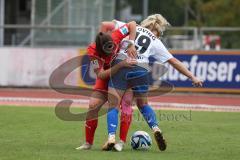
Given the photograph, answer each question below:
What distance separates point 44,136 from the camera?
12094 mm

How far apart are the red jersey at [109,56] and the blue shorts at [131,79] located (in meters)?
0.11

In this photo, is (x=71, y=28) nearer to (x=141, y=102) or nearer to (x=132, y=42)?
(x=141, y=102)

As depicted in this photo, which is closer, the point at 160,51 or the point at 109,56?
the point at 109,56

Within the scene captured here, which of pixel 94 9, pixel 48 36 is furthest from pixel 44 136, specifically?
pixel 94 9

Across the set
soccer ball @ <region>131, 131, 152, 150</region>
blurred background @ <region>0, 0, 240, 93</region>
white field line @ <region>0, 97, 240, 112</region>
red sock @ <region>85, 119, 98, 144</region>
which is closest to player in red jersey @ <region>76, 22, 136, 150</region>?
red sock @ <region>85, 119, 98, 144</region>

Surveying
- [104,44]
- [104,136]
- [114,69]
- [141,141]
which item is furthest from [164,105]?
[104,44]

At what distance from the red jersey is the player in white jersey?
0.11 meters

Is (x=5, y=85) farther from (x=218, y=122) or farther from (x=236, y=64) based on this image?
(x=218, y=122)

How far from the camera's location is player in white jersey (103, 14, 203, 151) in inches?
404

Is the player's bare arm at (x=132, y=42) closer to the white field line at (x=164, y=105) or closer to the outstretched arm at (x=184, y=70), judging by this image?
the outstretched arm at (x=184, y=70)

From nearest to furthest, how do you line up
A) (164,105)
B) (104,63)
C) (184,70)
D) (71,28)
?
(104,63) → (184,70) → (164,105) → (71,28)

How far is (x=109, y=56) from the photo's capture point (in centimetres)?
1019

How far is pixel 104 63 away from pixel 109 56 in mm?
170

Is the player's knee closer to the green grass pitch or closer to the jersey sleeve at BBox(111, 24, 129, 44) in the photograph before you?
the green grass pitch
